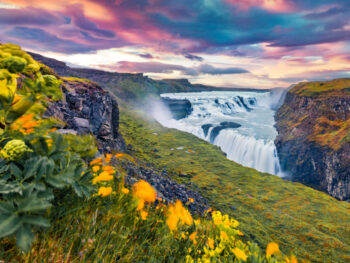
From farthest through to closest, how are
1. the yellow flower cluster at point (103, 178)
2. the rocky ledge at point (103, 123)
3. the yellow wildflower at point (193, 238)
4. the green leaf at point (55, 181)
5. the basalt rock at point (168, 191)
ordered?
1. the rocky ledge at point (103, 123)
2. the basalt rock at point (168, 191)
3. the yellow wildflower at point (193, 238)
4. the yellow flower cluster at point (103, 178)
5. the green leaf at point (55, 181)

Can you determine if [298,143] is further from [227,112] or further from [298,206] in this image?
[227,112]

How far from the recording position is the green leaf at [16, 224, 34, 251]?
107 cm

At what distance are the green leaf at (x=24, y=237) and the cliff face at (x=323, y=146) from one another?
78876 millimetres

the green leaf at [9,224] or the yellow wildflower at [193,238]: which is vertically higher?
the green leaf at [9,224]

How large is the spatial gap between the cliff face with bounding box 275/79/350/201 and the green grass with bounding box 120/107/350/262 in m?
21.3

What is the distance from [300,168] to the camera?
7719 centimetres

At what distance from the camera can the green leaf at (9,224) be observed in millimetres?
1055

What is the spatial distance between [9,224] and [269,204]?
147 feet

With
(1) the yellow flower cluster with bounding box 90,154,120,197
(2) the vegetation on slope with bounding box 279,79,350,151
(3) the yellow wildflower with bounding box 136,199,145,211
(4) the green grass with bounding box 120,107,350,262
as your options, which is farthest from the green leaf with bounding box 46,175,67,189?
(2) the vegetation on slope with bounding box 279,79,350,151

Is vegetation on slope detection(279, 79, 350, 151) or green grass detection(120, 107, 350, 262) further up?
vegetation on slope detection(279, 79, 350, 151)

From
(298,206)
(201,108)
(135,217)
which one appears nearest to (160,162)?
(298,206)

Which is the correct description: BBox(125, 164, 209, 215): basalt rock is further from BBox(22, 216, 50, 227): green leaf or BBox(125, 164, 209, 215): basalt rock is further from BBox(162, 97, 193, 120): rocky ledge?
BBox(162, 97, 193, 120): rocky ledge

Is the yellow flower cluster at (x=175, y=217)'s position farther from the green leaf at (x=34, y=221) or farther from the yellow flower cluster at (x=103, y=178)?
the green leaf at (x=34, y=221)

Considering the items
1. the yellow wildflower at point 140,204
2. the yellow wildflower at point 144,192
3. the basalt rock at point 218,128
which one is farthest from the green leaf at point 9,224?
the basalt rock at point 218,128
